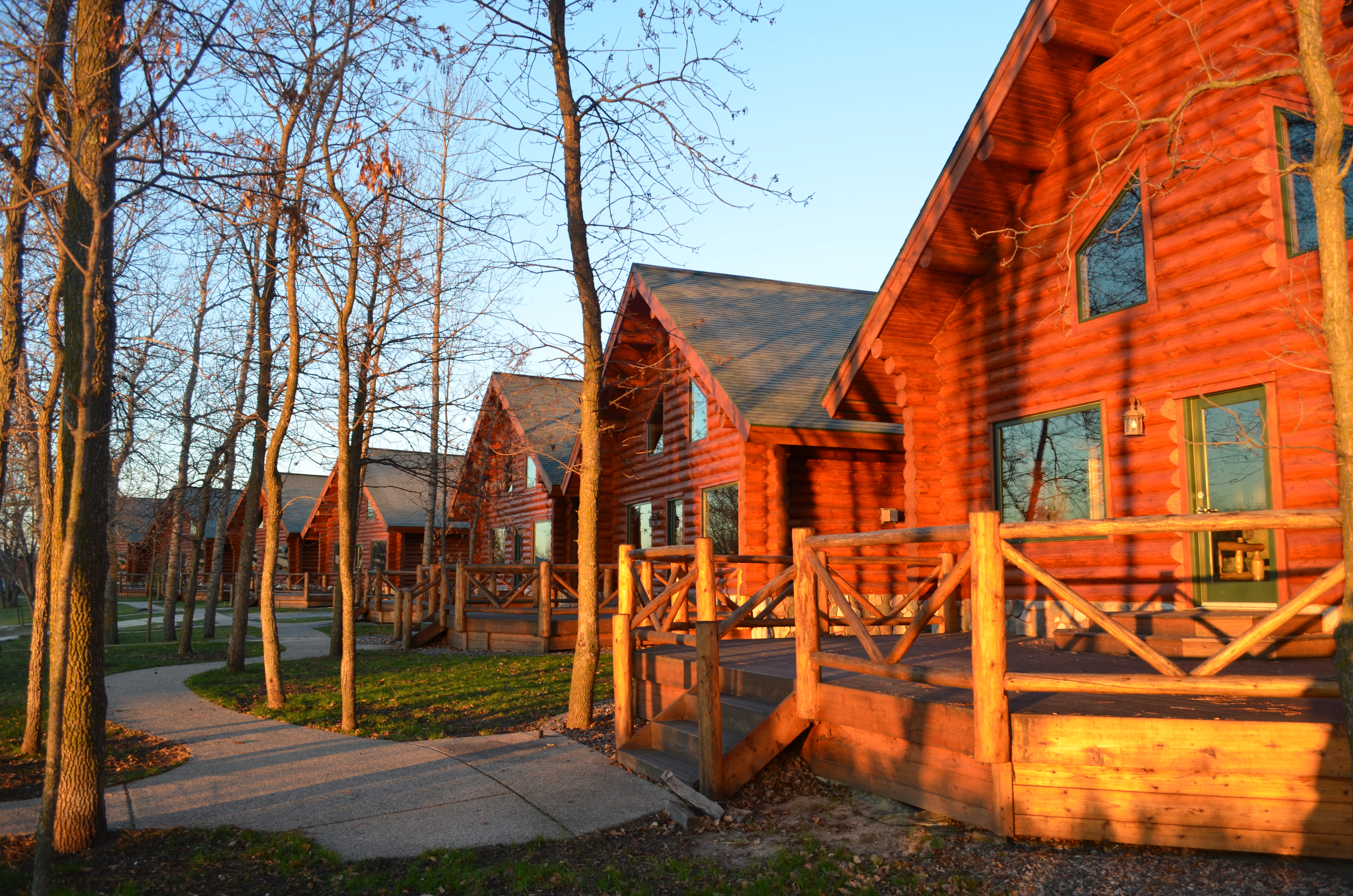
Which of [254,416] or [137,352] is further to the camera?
[137,352]

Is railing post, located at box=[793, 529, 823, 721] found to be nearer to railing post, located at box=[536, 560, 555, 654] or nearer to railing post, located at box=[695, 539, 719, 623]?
railing post, located at box=[695, 539, 719, 623]

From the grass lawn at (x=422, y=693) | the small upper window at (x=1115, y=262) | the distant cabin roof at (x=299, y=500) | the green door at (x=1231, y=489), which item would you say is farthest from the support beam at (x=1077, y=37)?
the distant cabin roof at (x=299, y=500)

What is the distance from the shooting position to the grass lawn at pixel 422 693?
10062 mm

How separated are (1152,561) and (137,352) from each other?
14472 millimetres

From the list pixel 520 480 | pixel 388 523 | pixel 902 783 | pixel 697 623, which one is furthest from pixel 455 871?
pixel 388 523

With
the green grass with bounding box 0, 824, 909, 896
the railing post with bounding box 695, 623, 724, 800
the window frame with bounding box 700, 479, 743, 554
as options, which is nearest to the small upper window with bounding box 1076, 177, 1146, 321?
the railing post with bounding box 695, 623, 724, 800

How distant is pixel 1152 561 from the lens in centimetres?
923

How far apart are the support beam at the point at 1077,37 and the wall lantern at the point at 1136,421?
3778 mm

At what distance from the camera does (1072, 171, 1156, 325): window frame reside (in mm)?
9406

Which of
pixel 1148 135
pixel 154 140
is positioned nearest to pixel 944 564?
pixel 1148 135

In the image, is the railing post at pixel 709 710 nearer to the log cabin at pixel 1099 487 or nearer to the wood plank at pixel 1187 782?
the log cabin at pixel 1099 487

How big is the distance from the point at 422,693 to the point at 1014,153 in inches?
394

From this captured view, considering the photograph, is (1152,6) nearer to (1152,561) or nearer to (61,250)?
(1152,561)

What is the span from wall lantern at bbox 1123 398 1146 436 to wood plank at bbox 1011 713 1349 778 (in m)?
4.93
